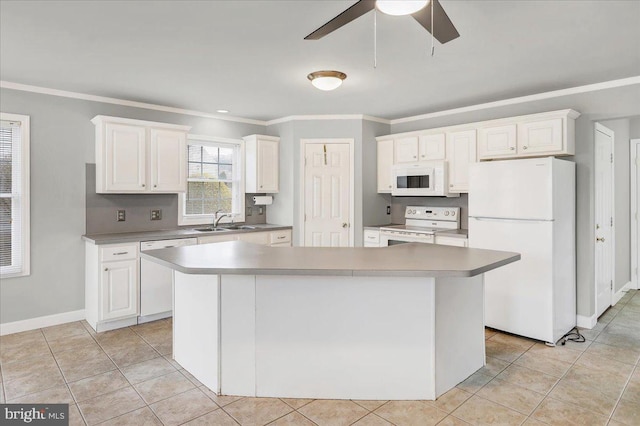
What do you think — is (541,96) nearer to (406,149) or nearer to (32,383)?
(406,149)

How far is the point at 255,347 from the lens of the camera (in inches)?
98.6

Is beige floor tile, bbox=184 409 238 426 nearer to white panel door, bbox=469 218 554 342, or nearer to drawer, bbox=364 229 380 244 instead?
white panel door, bbox=469 218 554 342

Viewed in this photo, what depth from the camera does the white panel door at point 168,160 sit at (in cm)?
425

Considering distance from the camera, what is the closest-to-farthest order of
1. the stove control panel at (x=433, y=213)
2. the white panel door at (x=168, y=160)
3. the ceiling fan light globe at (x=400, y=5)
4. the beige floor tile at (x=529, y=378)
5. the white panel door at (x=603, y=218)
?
the ceiling fan light globe at (x=400, y=5), the beige floor tile at (x=529, y=378), the white panel door at (x=603, y=218), the white panel door at (x=168, y=160), the stove control panel at (x=433, y=213)

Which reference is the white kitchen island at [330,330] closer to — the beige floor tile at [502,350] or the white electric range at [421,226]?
the beige floor tile at [502,350]

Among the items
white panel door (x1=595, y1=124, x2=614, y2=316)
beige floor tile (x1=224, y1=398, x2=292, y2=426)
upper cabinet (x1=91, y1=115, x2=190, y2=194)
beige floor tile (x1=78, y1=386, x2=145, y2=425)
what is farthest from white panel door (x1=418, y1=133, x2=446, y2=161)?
beige floor tile (x1=78, y1=386, x2=145, y2=425)

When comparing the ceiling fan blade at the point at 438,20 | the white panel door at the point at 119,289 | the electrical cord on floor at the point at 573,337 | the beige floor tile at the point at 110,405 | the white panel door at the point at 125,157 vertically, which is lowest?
the beige floor tile at the point at 110,405

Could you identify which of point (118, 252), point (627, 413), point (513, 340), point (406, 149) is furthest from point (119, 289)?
point (627, 413)

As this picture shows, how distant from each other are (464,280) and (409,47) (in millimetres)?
1728

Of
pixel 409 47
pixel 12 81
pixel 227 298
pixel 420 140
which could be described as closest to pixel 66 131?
pixel 12 81

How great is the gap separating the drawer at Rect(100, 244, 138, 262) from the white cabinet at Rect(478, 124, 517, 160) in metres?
3.77

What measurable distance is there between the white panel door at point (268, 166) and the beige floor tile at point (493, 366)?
3.34 meters

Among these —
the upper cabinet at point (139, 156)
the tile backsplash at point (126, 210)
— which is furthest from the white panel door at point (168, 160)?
the tile backsplash at point (126, 210)

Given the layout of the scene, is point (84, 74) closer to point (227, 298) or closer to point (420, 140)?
point (227, 298)
